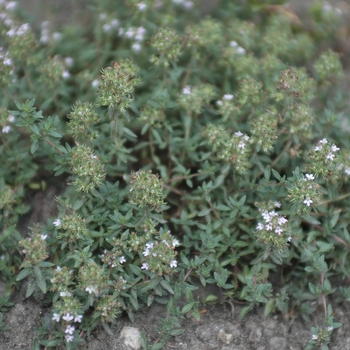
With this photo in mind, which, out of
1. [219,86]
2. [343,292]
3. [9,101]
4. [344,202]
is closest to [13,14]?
[9,101]

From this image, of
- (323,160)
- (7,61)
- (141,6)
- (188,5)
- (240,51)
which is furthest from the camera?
(188,5)

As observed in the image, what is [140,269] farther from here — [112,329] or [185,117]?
[185,117]

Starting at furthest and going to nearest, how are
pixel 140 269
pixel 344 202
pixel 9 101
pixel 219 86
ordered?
pixel 219 86
pixel 9 101
pixel 344 202
pixel 140 269

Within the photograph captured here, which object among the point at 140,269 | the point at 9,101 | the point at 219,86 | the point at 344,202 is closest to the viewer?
the point at 140,269

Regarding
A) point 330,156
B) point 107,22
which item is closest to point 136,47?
point 107,22

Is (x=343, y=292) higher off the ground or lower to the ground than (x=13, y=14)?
lower

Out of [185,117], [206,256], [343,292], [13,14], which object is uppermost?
[13,14]

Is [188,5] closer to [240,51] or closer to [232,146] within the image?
[240,51]
